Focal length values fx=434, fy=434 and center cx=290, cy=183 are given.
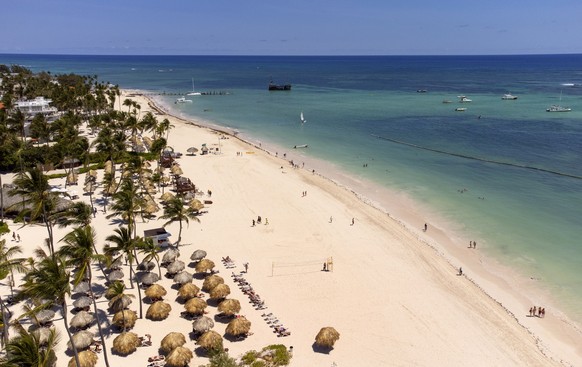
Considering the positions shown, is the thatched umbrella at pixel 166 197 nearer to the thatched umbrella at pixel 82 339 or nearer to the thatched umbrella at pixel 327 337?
Result: the thatched umbrella at pixel 82 339

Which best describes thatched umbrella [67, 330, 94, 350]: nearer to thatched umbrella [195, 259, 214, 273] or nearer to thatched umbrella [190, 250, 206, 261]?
thatched umbrella [195, 259, 214, 273]

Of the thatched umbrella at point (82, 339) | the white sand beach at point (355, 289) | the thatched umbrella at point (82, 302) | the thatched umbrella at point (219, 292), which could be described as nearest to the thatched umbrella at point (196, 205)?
the white sand beach at point (355, 289)

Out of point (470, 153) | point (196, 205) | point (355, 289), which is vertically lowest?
point (355, 289)

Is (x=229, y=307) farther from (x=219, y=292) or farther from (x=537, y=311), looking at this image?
(x=537, y=311)

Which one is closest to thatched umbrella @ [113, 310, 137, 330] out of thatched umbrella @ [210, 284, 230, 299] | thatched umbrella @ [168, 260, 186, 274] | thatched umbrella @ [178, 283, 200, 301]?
thatched umbrella @ [178, 283, 200, 301]

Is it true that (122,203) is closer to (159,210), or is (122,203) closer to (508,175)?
(159,210)

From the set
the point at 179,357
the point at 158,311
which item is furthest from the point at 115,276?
the point at 179,357

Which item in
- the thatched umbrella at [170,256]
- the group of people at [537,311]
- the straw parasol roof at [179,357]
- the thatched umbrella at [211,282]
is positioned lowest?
the group of people at [537,311]
